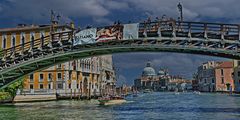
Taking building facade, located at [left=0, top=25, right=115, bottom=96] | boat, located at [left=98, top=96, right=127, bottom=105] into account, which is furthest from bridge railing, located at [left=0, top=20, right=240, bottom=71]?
building facade, located at [left=0, top=25, right=115, bottom=96]

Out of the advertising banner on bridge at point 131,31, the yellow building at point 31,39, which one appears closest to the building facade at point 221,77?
the yellow building at point 31,39

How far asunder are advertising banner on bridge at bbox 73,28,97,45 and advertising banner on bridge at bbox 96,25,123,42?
0.36m

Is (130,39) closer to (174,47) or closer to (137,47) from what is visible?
(137,47)

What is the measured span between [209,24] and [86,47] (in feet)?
25.4

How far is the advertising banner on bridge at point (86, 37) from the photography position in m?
24.6

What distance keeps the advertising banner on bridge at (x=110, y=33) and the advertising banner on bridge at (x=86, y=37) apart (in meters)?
0.36

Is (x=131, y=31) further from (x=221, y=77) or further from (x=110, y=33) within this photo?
(x=221, y=77)

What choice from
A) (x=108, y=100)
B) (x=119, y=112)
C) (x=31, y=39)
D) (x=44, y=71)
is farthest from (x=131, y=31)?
(x=44, y=71)

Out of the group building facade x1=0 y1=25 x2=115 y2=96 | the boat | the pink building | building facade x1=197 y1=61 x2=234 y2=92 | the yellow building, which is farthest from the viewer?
building facade x1=197 y1=61 x2=234 y2=92

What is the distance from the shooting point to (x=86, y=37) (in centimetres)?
2469

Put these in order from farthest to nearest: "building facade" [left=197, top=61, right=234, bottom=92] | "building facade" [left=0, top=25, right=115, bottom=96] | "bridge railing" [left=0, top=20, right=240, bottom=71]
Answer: "building facade" [left=197, top=61, right=234, bottom=92]
"building facade" [left=0, top=25, right=115, bottom=96]
"bridge railing" [left=0, top=20, right=240, bottom=71]

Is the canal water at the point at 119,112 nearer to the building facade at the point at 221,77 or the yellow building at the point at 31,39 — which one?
the yellow building at the point at 31,39

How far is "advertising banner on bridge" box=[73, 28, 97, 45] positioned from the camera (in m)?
24.6

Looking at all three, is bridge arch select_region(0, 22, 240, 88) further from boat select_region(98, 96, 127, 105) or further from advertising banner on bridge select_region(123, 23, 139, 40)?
boat select_region(98, 96, 127, 105)
